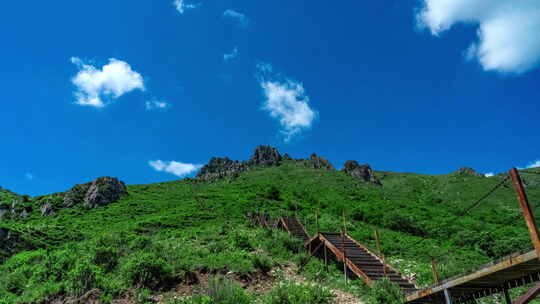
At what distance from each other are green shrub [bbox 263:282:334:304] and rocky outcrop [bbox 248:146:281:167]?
258ft

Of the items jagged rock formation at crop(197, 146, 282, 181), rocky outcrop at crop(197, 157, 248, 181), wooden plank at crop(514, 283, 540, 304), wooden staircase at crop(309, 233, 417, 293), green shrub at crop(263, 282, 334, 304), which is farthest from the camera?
jagged rock formation at crop(197, 146, 282, 181)

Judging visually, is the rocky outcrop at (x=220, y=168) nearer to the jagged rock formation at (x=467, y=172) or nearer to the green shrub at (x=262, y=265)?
the jagged rock formation at (x=467, y=172)

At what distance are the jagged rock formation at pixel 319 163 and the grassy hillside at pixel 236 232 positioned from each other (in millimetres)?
8707

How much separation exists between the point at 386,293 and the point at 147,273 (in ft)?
29.0

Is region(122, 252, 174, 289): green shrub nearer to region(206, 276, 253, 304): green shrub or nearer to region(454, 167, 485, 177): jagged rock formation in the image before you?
region(206, 276, 253, 304): green shrub

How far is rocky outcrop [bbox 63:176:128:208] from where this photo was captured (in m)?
48.3

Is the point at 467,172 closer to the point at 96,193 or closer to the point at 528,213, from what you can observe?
the point at 96,193

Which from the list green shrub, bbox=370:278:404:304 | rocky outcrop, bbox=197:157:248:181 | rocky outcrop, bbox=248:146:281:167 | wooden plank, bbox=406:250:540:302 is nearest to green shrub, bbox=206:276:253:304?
green shrub, bbox=370:278:404:304

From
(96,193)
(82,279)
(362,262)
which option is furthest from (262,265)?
(96,193)

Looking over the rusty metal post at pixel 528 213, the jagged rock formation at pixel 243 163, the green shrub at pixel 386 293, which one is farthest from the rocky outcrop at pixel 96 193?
the rusty metal post at pixel 528 213

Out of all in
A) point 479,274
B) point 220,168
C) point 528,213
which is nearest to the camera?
point 528,213

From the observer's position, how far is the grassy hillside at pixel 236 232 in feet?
44.3

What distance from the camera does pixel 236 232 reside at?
21.4 metres

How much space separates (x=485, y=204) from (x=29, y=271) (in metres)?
58.0
